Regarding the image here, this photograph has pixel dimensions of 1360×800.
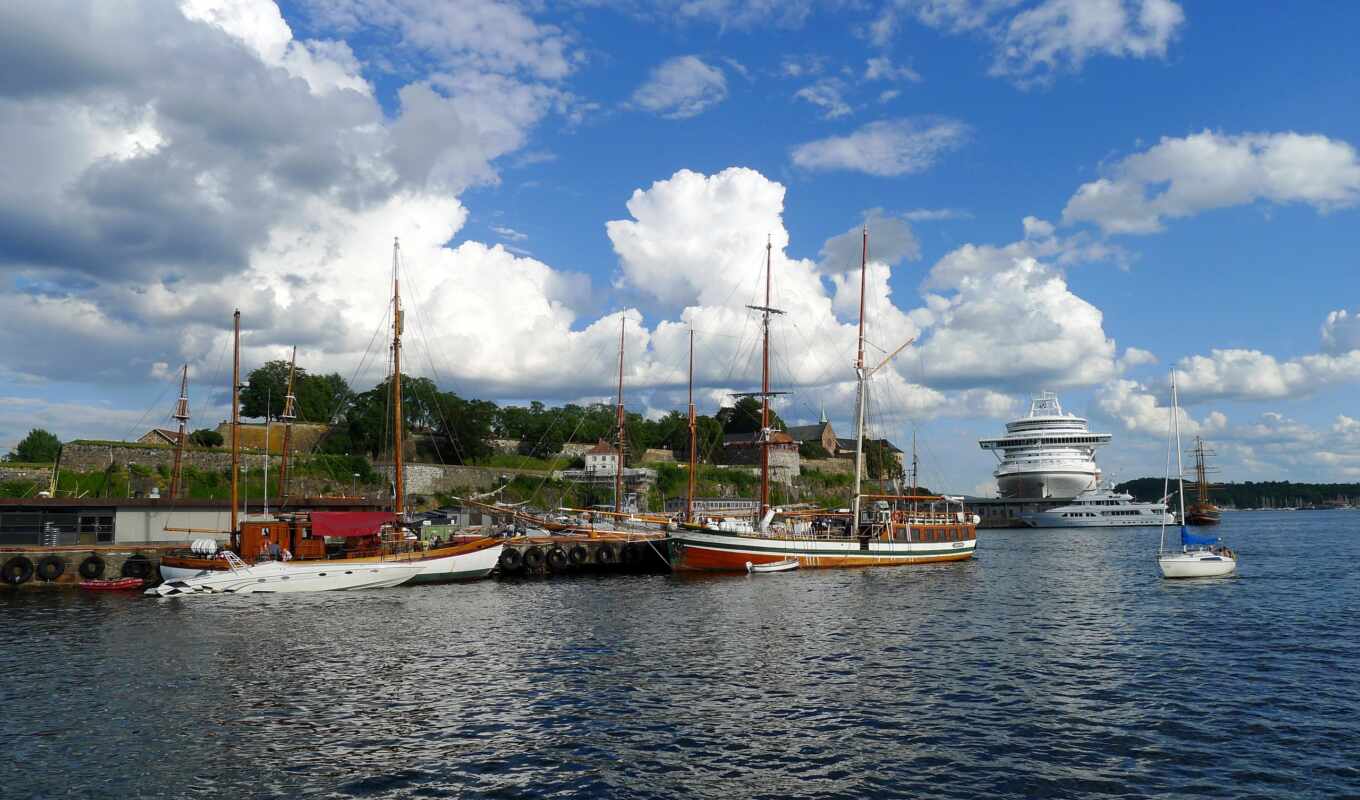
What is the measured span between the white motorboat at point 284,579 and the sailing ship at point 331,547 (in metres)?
0.23

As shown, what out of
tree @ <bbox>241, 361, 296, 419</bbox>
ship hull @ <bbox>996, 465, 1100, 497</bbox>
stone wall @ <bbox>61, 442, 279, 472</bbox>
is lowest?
ship hull @ <bbox>996, 465, 1100, 497</bbox>

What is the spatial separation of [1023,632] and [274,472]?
2891 inches

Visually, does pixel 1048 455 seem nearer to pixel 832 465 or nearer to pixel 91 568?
pixel 832 465

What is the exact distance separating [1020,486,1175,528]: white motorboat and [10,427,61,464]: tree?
143 meters

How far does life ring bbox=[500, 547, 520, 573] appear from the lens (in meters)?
54.6

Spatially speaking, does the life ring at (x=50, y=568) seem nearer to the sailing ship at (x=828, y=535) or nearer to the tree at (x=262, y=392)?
the sailing ship at (x=828, y=535)

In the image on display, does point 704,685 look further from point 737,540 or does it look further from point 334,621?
point 737,540

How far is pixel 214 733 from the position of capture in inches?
764

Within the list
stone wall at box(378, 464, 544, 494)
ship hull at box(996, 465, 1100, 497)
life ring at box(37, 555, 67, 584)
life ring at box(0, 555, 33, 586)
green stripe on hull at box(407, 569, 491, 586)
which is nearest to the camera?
life ring at box(0, 555, 33, 586)

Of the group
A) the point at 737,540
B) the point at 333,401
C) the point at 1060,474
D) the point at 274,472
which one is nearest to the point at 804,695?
the point at 737,540

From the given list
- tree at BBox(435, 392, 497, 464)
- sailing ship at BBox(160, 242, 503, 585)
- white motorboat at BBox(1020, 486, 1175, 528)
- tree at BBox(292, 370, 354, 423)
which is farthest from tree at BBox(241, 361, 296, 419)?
white motorboat at BBox(1020, 486, 1175, 528)

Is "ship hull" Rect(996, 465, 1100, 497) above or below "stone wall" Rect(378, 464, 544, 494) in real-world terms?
below

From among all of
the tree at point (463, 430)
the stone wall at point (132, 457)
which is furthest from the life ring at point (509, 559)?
the tree at point (463, 430)

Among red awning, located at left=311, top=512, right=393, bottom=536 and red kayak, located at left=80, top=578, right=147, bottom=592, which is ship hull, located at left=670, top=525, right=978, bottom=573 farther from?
red kayak, located at left=80, top=578, right=147, bottom=592
